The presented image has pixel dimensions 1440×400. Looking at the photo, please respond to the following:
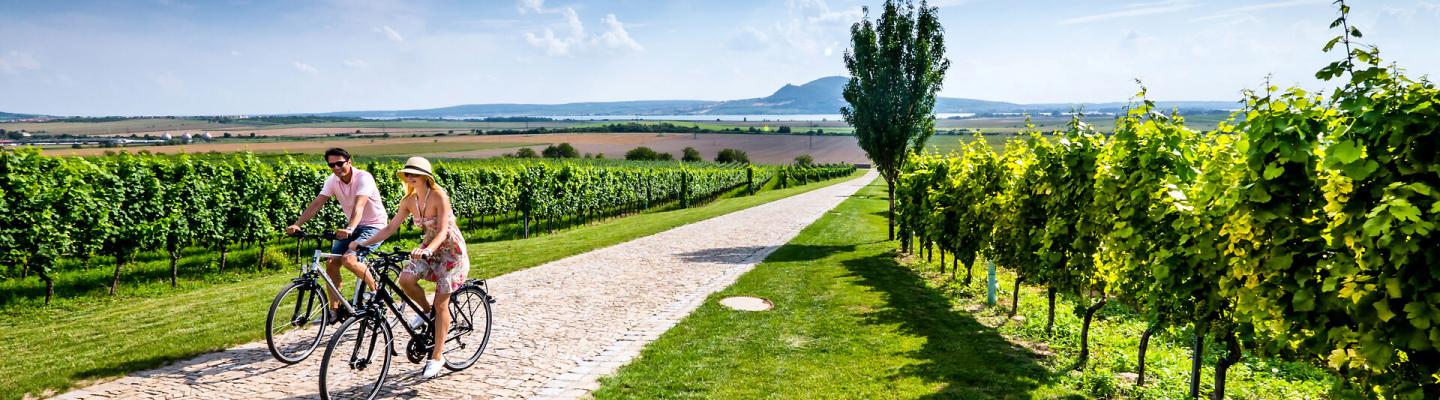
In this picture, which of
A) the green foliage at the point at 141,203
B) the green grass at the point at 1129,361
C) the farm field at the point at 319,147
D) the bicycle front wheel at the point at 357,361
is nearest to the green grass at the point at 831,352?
the green grass at the point at 1129,361

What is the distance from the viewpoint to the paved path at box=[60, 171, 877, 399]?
6.40 meters

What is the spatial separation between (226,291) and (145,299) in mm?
1391

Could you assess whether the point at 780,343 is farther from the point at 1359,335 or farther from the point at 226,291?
the point at 226,291

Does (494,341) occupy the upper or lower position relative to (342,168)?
lower

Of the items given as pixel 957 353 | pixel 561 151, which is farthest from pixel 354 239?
pixel 561 151

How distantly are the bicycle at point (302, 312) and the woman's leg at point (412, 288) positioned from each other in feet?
1.36

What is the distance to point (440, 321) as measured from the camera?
6508mm

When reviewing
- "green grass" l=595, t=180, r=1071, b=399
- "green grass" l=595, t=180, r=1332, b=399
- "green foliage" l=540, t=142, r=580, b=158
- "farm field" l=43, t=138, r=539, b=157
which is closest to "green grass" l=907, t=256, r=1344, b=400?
"green grass" l=595, t=180, r=1332, b=399

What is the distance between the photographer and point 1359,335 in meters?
3.54

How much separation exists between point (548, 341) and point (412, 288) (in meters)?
2.42

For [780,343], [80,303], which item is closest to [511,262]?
[80,303]

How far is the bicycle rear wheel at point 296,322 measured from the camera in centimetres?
684

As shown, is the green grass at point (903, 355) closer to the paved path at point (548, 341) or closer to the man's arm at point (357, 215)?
the paved path at point (548, 341)

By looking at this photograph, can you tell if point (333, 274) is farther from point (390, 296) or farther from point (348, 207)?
point (390, 296)
